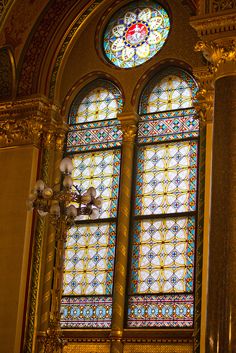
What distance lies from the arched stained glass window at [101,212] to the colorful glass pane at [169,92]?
605 mm

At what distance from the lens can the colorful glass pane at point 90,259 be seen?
1371cm

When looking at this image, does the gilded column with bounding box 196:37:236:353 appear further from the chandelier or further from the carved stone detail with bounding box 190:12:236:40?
the chandelier

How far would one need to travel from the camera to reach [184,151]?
45.0ft

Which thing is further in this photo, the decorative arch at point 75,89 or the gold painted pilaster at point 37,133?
the decorative arch at point 75,89

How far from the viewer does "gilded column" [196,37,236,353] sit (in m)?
9.56

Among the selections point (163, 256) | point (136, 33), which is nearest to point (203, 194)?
point (163, 256)

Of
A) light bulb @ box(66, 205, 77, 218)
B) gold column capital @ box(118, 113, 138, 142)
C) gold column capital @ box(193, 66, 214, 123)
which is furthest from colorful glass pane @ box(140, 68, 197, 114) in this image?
light bulb @ box(66, 205, 77, 218)

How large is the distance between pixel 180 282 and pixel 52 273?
2523 millimetres

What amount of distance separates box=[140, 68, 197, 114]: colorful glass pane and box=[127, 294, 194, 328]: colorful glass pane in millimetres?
3432

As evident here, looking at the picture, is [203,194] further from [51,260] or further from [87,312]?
[51,260]

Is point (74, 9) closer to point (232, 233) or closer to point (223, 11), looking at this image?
point (223, 11)

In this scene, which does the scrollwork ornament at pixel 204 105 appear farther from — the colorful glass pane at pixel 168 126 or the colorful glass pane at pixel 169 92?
the colorful glass pane at pixel 169 92

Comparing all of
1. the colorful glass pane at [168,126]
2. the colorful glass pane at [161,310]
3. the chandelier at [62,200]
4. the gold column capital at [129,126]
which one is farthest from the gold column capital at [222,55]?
the colorful glass pane at [161,310]

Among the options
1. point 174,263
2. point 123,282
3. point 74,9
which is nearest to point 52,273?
point 123,282
